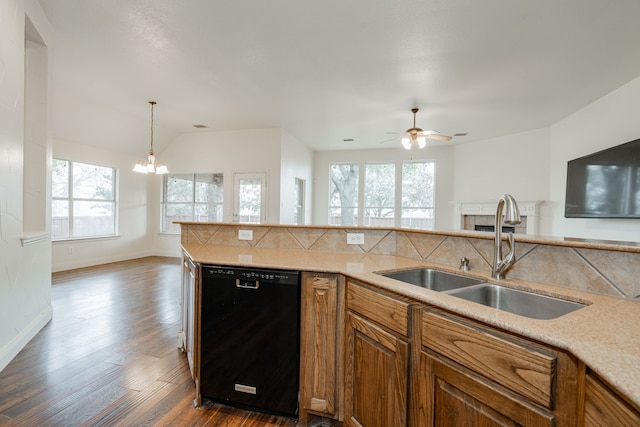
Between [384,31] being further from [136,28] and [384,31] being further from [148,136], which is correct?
[148,136]

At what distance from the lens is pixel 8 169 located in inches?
84.7

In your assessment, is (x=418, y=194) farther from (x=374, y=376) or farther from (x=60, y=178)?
(x=60, y=178)

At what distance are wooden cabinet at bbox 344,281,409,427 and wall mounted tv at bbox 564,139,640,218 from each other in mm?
3830

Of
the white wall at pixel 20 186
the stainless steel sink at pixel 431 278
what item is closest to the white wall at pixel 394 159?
the white wall at pixel 20 186

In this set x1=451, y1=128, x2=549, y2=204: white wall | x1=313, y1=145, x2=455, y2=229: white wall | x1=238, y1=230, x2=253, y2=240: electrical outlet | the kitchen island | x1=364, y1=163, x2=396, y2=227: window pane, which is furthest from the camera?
x1=364, y1=163, x2=396, y2=227: window pane

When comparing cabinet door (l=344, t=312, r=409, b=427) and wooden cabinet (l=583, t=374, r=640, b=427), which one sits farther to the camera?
cabinet door (l=344, t=312, r=409, b=427)

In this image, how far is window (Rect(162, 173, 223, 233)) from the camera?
6.83 meters

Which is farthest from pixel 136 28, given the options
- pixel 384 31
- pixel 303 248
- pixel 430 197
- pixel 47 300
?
pixel 430 197

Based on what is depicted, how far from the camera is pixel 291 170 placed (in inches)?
264

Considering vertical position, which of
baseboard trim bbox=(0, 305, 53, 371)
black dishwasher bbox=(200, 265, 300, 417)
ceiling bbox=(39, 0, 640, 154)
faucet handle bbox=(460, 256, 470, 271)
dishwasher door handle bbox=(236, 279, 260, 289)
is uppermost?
ceiling bbox=(39, 0, 640, 154)

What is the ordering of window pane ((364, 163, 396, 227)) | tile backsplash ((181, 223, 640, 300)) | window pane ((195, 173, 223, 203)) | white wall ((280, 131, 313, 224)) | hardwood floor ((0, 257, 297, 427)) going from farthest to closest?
window pane ((364, 163, 396, 227))
window pane ((195, 173, 223, 203))
white wall ((280, 131, 313, 224))
hardwood floor ((0, 257, 297, 427))
tile backsplash ((181, 223, 640, 300))

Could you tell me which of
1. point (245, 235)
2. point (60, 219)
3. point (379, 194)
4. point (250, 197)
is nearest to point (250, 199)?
point (250, 197)

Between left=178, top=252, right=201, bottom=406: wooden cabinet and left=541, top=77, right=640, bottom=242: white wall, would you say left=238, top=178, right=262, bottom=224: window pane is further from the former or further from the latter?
left=541, top=77, right=640, bottom=242: white wall

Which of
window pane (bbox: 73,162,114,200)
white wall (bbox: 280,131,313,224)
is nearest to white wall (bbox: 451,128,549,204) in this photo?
white wall (bbox: 280,131,313,224)
